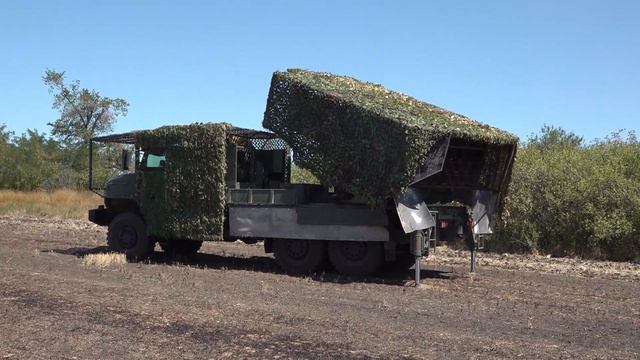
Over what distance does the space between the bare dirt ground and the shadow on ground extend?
6 centimetres

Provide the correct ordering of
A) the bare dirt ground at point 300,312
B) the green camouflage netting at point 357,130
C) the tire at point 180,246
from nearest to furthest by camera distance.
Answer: the bare dirt ground at point 300,312 → the green camouflage netting at point 357,130 → the tire at point 180,246

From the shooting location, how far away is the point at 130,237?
1459 centimetres

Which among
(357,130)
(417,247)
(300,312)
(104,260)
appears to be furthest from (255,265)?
(300,312)

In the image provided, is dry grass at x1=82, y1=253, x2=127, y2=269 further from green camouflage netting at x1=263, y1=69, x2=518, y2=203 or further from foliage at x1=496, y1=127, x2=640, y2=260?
foliage at x1=496, y1=127, x2=640, y2=260

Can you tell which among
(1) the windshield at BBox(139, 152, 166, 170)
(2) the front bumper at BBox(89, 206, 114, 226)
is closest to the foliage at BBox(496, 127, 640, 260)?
(1) the windshield at BBox(139, 152, 166, 170)

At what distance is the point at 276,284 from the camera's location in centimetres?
1109

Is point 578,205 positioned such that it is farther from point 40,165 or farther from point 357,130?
point 40,165

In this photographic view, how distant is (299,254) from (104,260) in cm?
392

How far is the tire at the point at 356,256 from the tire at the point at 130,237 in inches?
172

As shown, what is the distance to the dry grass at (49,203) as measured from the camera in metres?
31.7

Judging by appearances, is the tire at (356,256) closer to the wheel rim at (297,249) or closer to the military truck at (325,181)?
the military truck at (325,181)

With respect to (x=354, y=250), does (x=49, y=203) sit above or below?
above

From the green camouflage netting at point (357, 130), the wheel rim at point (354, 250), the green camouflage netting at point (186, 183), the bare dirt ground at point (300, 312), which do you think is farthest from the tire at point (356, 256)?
the green camouflage netting at point (186, 183)

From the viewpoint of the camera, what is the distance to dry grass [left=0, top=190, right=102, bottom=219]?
31.7 m
